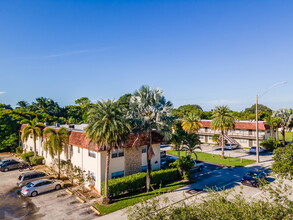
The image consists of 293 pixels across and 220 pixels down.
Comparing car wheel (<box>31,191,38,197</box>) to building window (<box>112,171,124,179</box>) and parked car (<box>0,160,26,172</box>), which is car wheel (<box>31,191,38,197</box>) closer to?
building window (<box>112,171,124,179</box>)

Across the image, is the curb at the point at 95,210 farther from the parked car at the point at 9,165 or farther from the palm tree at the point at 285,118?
the palm tree at the point at 285,118

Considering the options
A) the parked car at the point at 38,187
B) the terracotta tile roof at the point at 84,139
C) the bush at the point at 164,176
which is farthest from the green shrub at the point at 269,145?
the parked car at the point at 38,187

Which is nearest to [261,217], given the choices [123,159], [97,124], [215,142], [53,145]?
[97,124]

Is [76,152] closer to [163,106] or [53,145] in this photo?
[53,145]

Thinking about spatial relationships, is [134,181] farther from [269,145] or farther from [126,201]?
[269,145]

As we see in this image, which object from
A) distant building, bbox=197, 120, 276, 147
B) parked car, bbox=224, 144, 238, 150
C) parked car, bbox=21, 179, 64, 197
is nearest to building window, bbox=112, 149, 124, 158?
parked car, bbox=21, 179, 64, 197

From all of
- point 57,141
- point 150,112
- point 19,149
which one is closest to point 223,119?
point 150,112

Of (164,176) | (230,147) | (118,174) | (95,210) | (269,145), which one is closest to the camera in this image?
(95,210)
